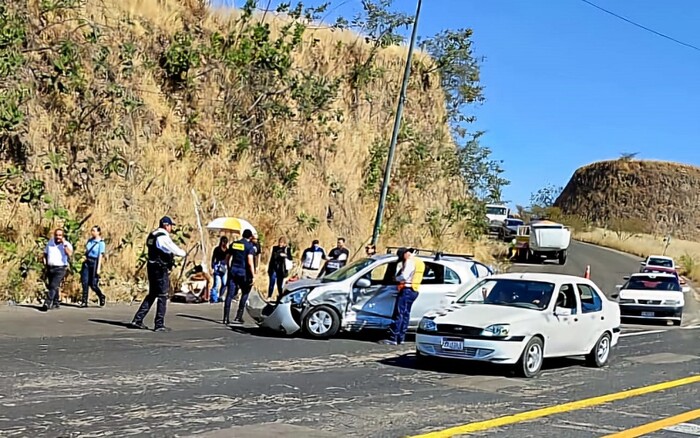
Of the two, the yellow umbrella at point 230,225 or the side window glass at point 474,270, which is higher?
the yellow umbrella at point 230,225

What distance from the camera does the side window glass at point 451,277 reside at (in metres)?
17.1

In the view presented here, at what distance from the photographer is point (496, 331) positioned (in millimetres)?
12391

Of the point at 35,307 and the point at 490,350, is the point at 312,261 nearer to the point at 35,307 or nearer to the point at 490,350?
the point at 35,307

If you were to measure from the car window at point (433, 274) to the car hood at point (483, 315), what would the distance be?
3.57m

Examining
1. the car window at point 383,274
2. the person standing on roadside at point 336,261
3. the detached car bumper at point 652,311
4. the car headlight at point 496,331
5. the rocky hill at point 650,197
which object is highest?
the rocky hill at point 650,197

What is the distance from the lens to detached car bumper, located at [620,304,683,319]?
87.5 feet

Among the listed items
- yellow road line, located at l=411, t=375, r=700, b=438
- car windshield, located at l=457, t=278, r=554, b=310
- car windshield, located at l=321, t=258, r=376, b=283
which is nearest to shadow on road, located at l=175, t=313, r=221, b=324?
car windshield, located at l=321, t=258, r=376, b=283

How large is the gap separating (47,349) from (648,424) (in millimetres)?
8110

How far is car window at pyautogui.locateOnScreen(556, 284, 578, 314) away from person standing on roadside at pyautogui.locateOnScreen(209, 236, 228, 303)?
1021 cm

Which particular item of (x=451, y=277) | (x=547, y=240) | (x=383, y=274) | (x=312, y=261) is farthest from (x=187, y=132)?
(x=547, y=240)

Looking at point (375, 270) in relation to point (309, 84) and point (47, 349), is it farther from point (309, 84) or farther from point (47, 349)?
point (309, 84)

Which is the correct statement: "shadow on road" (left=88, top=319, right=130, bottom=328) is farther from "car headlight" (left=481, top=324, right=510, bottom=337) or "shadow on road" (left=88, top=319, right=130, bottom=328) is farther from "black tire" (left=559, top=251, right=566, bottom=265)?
"black tire" (left=559, top=251, right=566, bottom=265)

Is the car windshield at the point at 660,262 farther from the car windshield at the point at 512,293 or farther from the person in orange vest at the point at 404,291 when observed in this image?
the car windshield at the point at 512,293

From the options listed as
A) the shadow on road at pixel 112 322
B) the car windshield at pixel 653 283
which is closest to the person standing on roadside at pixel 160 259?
the shadow on road at pixel 112 322
